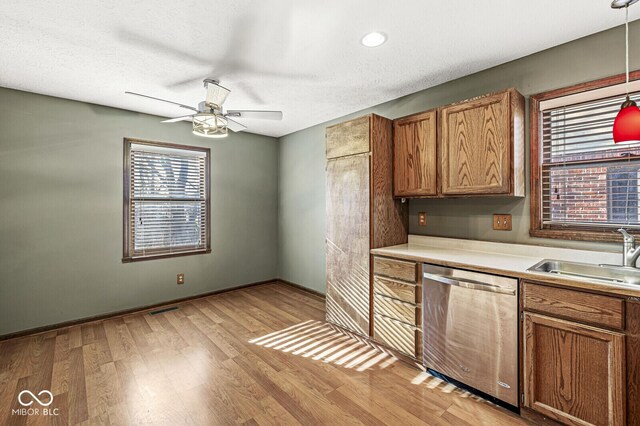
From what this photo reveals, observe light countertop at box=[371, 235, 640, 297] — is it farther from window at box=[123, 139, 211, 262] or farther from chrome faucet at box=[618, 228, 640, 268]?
window at box=[123, 139, 211, 262]

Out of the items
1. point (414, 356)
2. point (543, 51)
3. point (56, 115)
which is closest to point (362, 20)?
point (543, 51)

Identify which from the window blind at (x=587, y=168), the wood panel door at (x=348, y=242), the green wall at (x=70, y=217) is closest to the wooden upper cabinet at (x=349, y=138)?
the wood panel door at (x=348, y=242)

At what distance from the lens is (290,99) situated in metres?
3.38

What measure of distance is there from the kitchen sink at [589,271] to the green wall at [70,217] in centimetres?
395

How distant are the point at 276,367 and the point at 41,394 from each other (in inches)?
66.0

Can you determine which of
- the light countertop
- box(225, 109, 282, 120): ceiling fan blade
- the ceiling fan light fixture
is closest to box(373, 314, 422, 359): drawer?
the light countertop

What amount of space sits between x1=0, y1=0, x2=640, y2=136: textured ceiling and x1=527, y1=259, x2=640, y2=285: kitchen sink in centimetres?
164

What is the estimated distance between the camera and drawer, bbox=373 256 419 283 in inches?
96.5

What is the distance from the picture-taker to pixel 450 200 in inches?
114

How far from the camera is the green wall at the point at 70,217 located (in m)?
3.02

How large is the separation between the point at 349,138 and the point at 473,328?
6.62 feet

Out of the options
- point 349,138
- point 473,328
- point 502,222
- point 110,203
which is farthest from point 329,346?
point 110,203

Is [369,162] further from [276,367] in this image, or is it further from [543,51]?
[276,367]

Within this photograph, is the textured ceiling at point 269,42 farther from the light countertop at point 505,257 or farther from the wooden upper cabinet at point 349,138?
the light countertop at point 505,257
